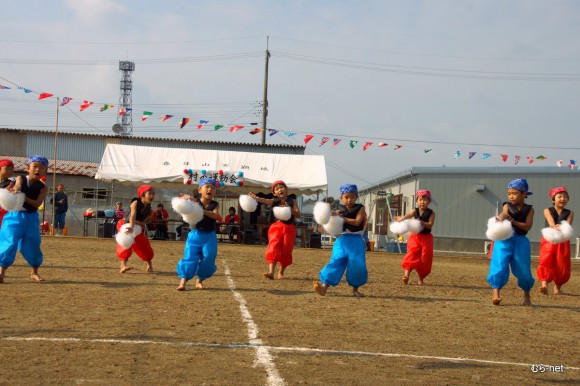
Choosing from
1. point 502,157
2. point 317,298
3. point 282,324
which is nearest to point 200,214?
point 317,298

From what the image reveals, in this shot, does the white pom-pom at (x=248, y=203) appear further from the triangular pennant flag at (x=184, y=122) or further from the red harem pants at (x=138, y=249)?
the triangular pennant flag at (x=184, y=122)

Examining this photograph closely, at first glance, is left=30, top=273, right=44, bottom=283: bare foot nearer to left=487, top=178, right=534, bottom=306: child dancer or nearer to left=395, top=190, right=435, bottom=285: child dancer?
left=395, top=190, right=435, bottom=285: child dancer

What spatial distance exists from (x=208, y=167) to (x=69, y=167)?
13.0 metres

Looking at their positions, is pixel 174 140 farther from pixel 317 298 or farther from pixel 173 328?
pixel 173 328

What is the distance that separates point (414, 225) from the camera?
39.2 feet

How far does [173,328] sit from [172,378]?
76.1 inches

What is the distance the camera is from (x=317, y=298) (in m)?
9.54

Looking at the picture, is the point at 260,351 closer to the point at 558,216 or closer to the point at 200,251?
the point at 200,251

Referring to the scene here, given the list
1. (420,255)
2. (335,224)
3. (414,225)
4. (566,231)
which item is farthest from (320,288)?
(566,231)

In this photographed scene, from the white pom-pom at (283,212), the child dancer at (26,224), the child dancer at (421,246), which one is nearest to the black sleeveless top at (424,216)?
the child dancer at (421,246)

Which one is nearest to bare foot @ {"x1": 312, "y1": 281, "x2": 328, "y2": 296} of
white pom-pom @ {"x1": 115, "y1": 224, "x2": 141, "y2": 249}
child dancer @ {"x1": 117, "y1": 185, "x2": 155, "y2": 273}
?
white pom-pom @ {"x1": 115, "y1": 224, "x2": 141, "y2": 249}

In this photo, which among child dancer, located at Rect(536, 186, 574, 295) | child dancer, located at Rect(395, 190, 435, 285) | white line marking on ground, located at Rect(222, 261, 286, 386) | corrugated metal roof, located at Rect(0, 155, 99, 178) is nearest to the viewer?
white line marking on ground, located at Rect(222, 261, 286, 386)

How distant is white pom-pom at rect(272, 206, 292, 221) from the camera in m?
11.7

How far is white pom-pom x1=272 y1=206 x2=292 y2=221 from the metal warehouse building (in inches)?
769
